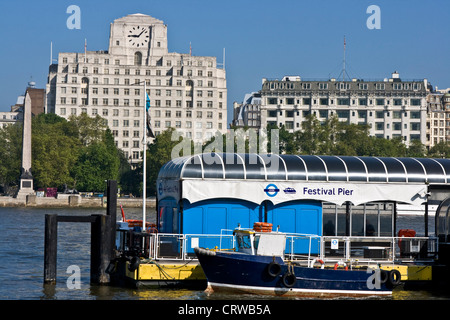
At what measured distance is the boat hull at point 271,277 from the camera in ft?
115

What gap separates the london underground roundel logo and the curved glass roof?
329 mm

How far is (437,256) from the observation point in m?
39.9

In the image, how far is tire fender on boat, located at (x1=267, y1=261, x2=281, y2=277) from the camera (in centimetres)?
3488

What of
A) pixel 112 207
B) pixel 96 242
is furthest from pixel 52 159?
pixel 96 242

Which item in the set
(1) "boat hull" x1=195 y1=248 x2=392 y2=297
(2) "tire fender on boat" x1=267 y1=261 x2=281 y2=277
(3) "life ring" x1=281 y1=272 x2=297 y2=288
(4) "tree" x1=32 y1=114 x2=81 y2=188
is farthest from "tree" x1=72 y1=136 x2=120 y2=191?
(3) "life ring" x1=281 y1=272 x2=297 y2=288

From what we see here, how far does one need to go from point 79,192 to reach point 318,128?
48.7 m

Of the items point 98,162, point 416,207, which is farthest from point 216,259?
point 98,162

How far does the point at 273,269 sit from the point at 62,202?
120961 millimetres

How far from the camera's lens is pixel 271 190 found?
3944cm

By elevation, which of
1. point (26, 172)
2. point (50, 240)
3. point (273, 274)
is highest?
point (26, 172)

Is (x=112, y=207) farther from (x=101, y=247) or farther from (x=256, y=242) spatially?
(x=256, y=242)

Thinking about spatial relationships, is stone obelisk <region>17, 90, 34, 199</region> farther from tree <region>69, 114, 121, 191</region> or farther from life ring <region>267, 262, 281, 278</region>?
life ring <region>267, 262, 281, 278</region>

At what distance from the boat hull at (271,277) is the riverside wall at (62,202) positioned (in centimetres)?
11549
